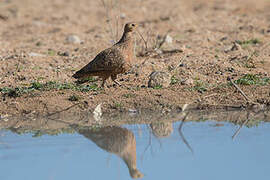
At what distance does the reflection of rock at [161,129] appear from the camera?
281 inches

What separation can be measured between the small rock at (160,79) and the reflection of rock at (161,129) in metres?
1.19

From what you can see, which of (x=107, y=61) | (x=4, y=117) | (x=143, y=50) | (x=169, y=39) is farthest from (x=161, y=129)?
(x=169, y=39)

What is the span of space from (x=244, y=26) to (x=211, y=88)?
4863 millimetres

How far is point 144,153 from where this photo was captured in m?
6.44

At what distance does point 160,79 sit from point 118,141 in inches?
78.4

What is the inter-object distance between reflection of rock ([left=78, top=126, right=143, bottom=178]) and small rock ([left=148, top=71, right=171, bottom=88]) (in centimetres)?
144

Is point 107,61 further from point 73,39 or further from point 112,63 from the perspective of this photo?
point 73,39

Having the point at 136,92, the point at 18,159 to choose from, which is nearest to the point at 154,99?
the point at 136,92

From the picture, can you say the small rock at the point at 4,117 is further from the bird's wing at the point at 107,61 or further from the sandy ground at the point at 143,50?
the bird's wing at the point at 107,61

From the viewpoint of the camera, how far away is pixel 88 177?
18.7 feet

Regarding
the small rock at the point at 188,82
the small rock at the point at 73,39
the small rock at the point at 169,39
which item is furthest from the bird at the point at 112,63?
the small rock at the point at 73,39

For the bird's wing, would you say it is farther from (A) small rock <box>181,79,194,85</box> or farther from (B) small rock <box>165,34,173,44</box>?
(B) small rock <box>165,34,173,44</box>

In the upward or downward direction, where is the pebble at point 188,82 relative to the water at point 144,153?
downward

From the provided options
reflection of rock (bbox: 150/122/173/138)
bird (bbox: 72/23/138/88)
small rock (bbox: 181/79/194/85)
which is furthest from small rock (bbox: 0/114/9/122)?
small rock (bbox: 181/79/194/85)
